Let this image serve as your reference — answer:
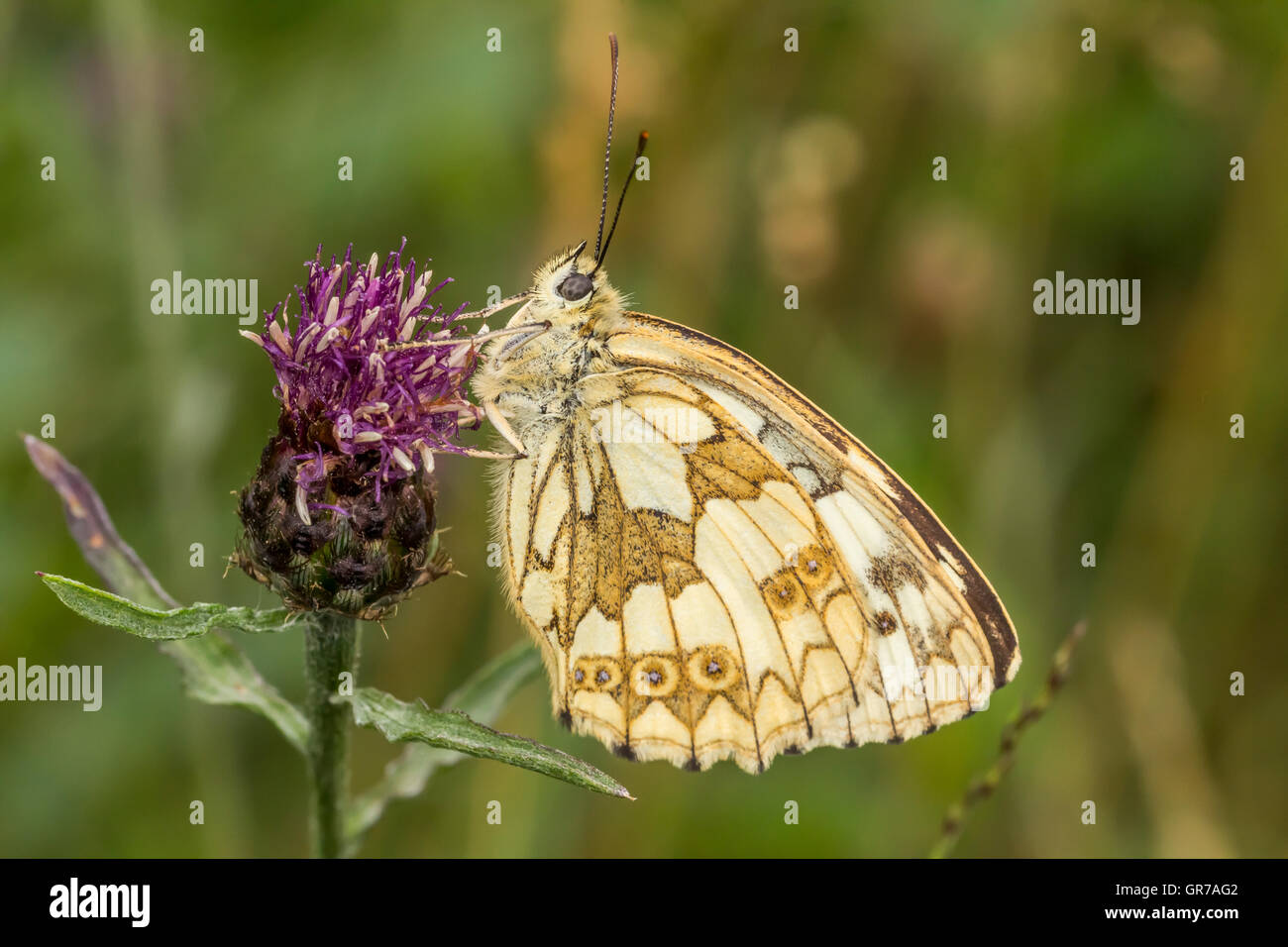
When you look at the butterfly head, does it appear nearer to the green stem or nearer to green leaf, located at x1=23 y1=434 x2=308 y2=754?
the green stem

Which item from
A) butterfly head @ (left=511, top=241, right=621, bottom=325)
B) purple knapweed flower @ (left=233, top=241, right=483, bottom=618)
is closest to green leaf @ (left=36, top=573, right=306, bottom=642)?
purple knapweed flower @ (left=233, top=241, right=483, bottom=618)

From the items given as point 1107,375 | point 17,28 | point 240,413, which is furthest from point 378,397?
point 1107,375

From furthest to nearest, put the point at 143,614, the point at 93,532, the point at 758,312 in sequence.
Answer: the point at 758,312 < the point at 93,532 < the point at 143,614

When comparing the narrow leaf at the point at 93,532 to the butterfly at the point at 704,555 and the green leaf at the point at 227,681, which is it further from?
the butterfly at the point at 704,555

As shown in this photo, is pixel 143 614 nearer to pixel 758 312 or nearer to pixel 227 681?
pixel 227 681

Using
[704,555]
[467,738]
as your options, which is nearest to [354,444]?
[467,738]

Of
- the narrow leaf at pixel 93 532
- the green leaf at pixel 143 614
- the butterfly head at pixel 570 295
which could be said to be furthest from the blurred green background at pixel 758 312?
the green leaf at pixel 143 614
